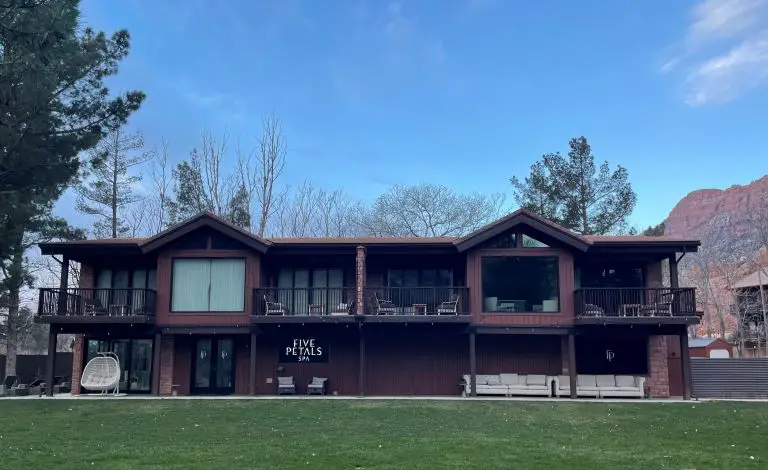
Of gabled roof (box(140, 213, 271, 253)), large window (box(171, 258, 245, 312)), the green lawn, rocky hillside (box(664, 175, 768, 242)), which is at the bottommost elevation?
the green lawn

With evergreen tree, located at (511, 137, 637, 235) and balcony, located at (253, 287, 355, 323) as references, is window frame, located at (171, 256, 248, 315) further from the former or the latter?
evergreen tree, located at (511, 137, 637, 235)

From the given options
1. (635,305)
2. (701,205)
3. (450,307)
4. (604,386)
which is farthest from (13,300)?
(701,205)

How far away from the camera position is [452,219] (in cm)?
4200

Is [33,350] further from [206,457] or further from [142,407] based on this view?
[206,457]

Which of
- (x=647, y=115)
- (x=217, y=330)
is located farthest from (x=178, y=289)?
(x=647, y=115)

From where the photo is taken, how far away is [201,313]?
2123cm

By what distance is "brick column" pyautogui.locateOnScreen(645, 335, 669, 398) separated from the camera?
21094 millimetres

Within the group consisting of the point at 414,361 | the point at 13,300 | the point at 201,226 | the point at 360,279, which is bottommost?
the point at 414,361

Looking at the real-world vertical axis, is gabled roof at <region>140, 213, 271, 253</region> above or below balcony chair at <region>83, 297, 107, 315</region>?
above

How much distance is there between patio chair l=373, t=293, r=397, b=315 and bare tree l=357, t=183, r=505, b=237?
69.0 feet

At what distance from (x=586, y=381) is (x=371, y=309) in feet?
22.9

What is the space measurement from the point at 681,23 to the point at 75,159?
18.3 metres

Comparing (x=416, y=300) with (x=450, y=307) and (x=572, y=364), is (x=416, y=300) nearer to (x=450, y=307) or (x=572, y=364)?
(x=450, y=307)

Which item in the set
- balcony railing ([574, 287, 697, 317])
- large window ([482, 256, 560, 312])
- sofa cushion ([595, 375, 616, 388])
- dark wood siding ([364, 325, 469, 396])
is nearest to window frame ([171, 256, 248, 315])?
dark wood siding ([364, 325, 469, 396])
